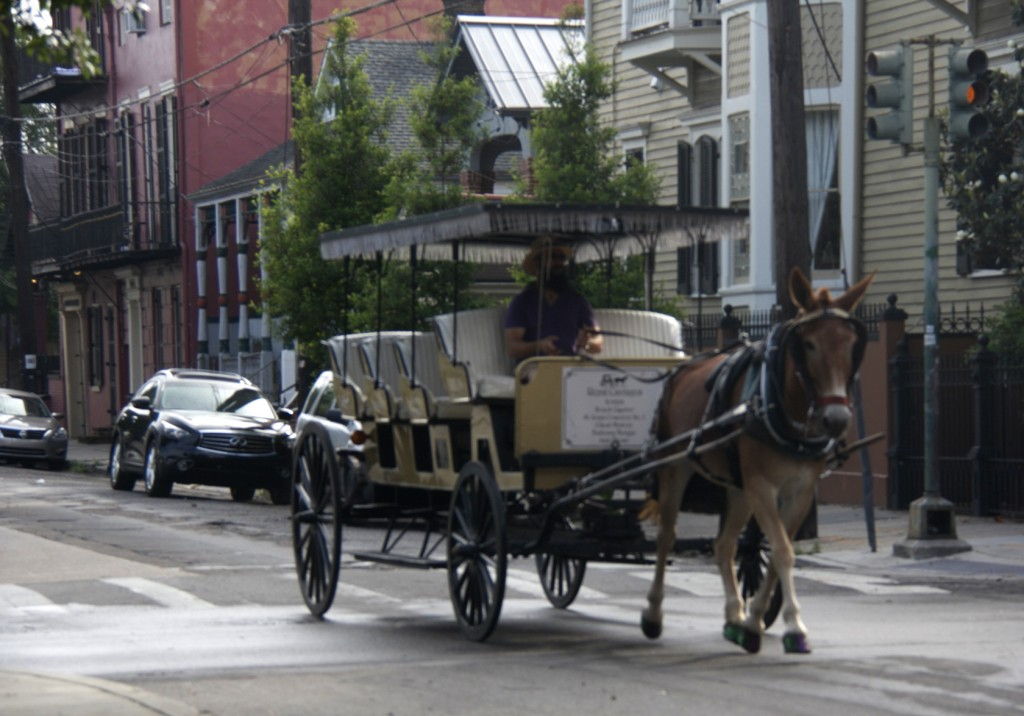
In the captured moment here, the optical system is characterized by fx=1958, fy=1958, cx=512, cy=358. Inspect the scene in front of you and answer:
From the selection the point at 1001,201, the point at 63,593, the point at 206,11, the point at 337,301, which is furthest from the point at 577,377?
the point at 206,11

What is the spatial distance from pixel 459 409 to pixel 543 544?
133 cm

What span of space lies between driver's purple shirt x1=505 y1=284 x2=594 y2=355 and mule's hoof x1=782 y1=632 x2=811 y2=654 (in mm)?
2612

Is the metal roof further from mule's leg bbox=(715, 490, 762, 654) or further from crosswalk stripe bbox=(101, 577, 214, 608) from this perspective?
mule's leg bbox=(715, 490, 762, 654)

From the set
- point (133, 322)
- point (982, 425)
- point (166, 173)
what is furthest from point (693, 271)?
point (133, 322)

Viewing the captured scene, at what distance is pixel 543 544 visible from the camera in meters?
11.0

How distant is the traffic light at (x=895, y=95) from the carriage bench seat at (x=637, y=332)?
4.69m

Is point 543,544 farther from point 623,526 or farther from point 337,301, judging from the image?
point 337,301

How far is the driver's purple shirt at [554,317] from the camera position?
12008 mm

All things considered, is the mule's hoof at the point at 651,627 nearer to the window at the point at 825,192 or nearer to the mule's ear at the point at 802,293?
the mule's ear at the point at 802,293

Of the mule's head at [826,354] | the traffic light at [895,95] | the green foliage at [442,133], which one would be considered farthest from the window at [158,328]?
the mule's head at [826,354]

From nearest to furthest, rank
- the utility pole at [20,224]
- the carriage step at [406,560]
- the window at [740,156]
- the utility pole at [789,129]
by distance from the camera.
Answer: the carriage step at [406,560], the utility pole at [789,129], the window at [740,156], the utility pole at [20,224]

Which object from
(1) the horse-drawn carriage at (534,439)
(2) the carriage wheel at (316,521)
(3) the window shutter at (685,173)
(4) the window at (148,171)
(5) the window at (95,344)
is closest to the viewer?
(1) the horse-drawn carriage at (534,439)

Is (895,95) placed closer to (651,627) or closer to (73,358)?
(651,627)

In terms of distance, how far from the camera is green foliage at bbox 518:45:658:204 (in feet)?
81.3
